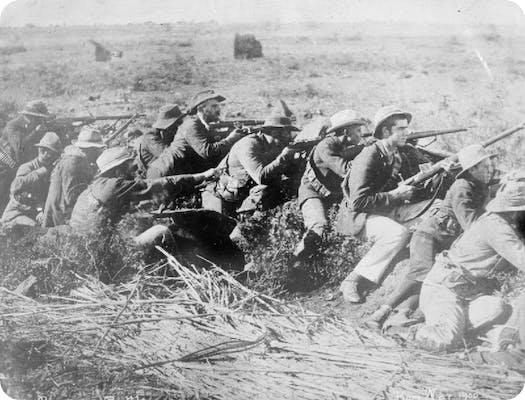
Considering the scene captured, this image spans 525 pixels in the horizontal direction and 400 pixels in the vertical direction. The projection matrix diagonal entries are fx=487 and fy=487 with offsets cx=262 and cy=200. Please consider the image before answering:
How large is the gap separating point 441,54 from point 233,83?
2.36 m

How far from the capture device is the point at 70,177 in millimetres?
5648

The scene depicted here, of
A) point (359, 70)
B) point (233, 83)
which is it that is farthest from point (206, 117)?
point (359, 70)

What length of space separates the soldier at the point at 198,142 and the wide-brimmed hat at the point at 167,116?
138 millimetres

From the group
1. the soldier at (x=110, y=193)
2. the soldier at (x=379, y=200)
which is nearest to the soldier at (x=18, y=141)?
the soldier at (x=110, y=193)

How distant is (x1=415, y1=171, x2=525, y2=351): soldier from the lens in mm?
4164

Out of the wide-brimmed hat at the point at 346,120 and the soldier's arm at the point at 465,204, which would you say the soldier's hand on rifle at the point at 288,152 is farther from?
the soldier's arm at the point at 465,204

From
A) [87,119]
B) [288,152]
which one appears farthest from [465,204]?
[87,119]

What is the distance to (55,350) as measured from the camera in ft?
15.4

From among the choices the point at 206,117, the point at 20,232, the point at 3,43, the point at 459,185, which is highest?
the point at 3,43

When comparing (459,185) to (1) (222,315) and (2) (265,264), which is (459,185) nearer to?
(2) (265,264)

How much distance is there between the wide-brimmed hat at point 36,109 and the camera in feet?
19.9

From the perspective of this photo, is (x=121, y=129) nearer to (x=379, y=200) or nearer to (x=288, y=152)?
(x=288, y=152)

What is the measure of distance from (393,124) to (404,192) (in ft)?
2.31

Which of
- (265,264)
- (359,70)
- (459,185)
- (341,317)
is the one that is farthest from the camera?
(359,70)
